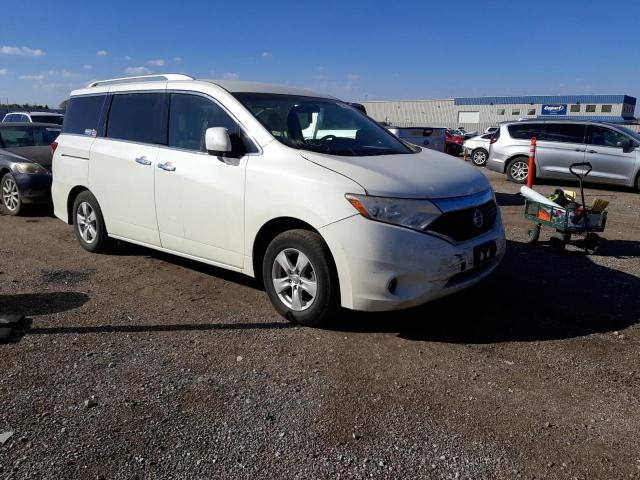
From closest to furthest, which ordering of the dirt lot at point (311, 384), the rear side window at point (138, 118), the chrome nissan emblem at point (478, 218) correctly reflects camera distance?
1. the dirt lot at point (311, 384)
2. the chrome nissan emblem at point (478, 218)
3. the rear side window at point (138, 118)

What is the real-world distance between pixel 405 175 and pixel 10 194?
7278 millimetres

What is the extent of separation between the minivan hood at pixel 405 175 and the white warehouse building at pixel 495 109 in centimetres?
5999

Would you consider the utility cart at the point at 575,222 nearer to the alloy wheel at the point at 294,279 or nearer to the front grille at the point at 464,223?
the front grille at the point at 464,223

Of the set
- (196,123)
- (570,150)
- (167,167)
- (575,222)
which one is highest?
(196,123)

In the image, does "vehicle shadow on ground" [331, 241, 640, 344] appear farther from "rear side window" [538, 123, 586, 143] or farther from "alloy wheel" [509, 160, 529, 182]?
"alloy wheel" [509, 160, 529, 182]

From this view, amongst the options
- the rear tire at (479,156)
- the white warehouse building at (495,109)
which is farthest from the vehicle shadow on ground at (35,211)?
the white warehouse building at (495,109)

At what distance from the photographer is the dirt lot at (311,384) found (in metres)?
2.60

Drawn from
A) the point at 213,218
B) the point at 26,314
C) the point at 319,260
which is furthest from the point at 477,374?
the point at 26,314

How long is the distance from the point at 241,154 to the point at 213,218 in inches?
23.8

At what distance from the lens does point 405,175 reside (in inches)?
156

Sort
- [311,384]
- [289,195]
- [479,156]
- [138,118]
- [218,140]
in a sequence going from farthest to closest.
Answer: [479,156] < [138,118] < [218,140] < [289,195] < [311,384]

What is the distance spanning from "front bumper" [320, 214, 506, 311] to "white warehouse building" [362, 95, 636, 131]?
60.9m

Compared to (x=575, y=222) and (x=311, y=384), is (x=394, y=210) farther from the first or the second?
(x=575, y=222)

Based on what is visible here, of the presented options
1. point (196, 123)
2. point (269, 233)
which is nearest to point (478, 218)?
point (269, 233)
